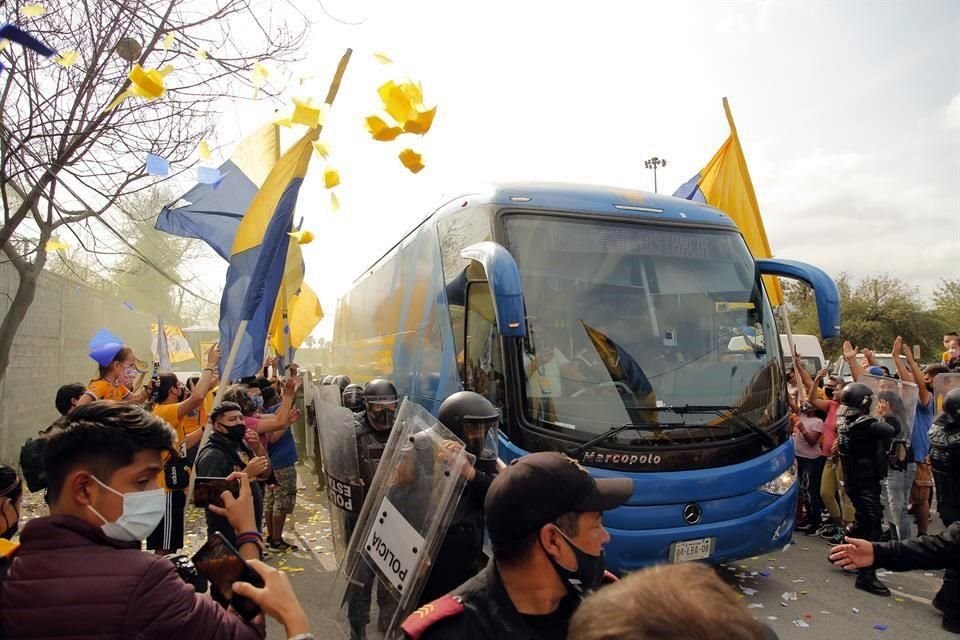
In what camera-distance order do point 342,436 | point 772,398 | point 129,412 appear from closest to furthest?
point 129,412 < point 342,436 < point 772,398

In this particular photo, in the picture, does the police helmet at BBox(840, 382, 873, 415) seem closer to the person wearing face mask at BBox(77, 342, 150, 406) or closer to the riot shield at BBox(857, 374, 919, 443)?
the riot shield at BBox(857, 374, 919, 443)

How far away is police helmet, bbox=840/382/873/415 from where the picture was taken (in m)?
5.67

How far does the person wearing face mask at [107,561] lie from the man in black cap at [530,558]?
482 mm

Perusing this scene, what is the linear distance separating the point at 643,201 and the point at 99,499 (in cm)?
502

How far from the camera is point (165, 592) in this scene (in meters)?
1.54

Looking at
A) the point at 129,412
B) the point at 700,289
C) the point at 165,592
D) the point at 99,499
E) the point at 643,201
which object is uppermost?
the point at 643,201

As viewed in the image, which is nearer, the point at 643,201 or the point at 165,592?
the point at 165,592

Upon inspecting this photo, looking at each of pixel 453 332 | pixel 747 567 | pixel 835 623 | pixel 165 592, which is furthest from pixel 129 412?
pixel 747 567

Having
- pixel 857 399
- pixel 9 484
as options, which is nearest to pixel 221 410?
pixel 9 484

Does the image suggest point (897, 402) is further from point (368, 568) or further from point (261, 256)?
point (261, 256)

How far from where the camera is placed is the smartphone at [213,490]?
85.4 inches

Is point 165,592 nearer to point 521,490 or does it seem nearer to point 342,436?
point 521,490

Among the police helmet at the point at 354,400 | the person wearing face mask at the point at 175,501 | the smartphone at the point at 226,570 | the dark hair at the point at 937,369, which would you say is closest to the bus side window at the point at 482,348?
the police helmet at the point at 354,400

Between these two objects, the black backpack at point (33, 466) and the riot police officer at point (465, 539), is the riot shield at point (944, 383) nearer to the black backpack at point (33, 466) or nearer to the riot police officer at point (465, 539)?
the riot police officer at point (465, 539)
